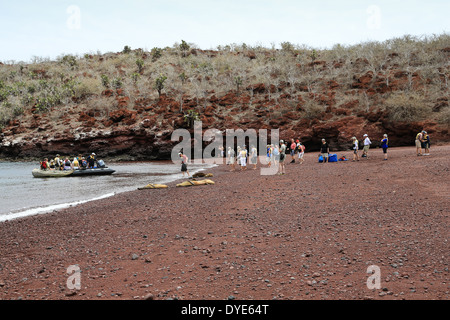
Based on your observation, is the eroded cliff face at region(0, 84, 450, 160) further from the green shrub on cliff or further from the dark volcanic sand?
the dark volcanic sand

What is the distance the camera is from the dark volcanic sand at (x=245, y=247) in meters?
4.22

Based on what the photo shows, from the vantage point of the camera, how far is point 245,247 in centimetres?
577

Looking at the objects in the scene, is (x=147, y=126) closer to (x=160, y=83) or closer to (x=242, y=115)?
(x=160, y=83)

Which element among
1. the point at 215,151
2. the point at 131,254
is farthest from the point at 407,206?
the point at 215,151

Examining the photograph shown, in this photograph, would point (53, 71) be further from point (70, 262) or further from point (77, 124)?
point (70, 262)

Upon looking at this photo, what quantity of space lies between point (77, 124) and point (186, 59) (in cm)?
2457

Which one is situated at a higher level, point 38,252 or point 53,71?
point 53,71

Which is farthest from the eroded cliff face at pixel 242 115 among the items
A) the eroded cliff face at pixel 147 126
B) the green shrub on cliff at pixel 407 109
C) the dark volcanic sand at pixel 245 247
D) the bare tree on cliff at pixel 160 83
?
the dark volcanic sand at pixel 245 247

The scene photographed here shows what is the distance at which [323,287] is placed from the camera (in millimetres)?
4090

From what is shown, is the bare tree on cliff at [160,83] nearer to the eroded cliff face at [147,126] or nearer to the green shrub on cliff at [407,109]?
the eroded cliff face at [147,126]

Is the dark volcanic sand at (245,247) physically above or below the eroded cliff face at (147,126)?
below

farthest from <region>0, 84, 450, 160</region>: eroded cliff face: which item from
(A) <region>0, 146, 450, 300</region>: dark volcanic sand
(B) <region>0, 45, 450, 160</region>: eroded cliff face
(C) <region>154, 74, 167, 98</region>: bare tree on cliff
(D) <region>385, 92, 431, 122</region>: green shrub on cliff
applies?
(A) <region>0, 146, 450, 300</region>: dark volcanic sand

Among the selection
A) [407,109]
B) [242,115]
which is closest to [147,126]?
[242,115]
